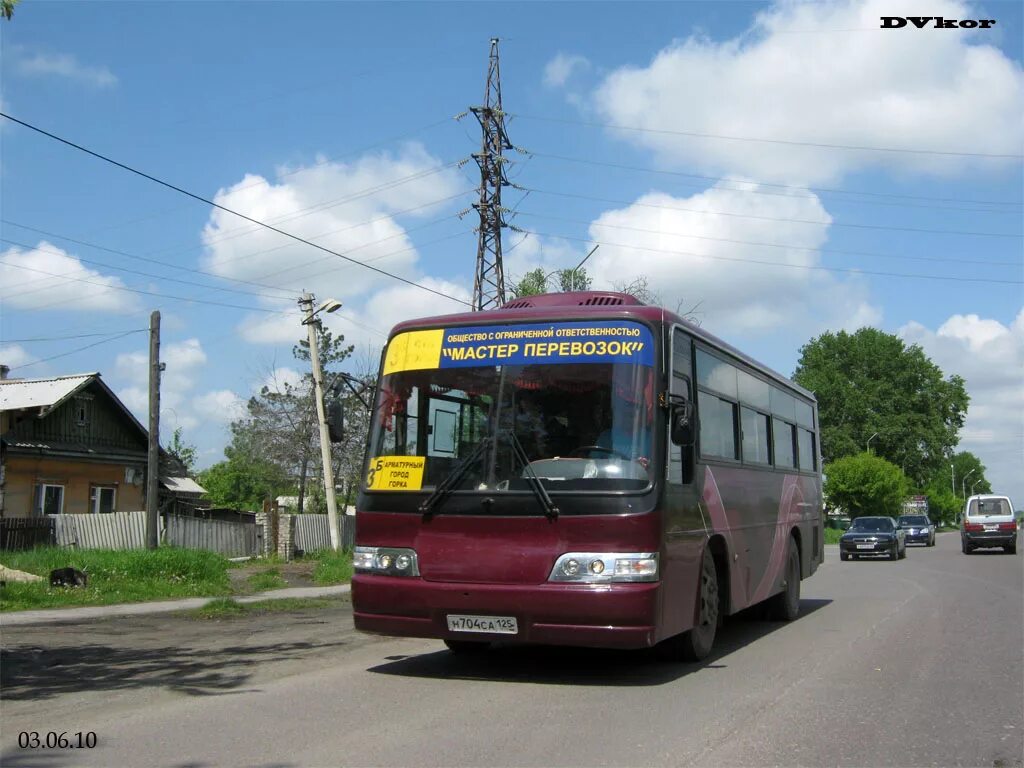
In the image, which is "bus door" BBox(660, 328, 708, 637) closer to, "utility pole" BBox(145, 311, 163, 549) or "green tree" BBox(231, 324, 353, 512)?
"utility pole" BBox(145, 311, 163, 549)

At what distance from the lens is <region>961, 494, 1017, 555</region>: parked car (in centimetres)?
3544

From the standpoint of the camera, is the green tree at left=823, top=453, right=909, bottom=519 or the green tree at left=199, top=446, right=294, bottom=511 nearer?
the green tree at left=823, top=453, right=909, bottom=519

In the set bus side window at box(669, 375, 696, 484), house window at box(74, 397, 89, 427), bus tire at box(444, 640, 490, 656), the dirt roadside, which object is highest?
house window at box(74, 397, 89, 427)

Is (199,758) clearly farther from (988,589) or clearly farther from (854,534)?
(854,534)

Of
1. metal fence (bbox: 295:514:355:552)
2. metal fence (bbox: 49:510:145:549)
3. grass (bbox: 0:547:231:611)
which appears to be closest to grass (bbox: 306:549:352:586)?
grass (bbox: 0:547:231:611)

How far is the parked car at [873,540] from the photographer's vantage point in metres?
32.9

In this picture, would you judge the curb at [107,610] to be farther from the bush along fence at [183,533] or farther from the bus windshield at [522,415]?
the bus windshield at [522,415]

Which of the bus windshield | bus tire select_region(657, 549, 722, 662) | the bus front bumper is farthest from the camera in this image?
bus tire select_region(657, 549, 722, 662)

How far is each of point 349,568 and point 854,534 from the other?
1890 cm

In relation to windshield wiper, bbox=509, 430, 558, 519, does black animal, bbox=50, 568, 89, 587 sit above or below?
below

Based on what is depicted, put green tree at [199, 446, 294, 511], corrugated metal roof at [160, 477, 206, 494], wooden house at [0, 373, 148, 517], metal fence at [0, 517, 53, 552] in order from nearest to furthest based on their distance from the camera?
metal fence at [0, 517, 53, 552] < wooden house at [0, 373, 148, 517] < corrugated metal roof at [160, 477, 206, 494] < green tree at [199, 446, 294, 511]

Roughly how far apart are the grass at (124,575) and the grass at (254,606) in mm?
1671

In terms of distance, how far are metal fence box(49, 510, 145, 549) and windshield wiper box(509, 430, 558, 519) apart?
64.9ft

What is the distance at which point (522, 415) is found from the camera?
8.15 meters
